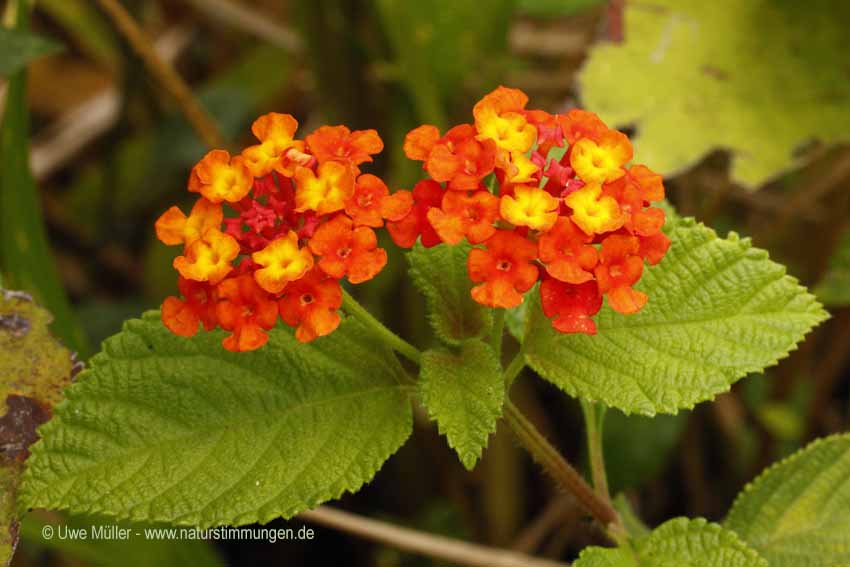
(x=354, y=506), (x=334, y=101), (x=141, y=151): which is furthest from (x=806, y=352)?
(x=141, y=151)

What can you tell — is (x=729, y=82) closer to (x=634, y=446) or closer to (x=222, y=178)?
(x=634, y=446)

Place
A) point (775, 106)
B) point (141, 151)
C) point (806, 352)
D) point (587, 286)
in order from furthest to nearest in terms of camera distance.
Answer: point (141, 151)
point (806, 352)
point (775, 106)
point (587, 286)

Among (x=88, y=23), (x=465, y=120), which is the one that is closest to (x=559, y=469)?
(x=465, y=120)

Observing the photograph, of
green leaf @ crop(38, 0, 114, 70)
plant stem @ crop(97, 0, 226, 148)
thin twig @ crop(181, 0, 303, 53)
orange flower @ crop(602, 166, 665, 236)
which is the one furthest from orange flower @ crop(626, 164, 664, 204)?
green leaf @ crop(38, 0, 114, 70)

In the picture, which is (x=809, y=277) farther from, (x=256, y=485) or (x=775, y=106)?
(x=256, y=485)

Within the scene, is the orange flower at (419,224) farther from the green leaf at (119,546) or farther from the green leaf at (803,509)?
the green leaf at (119,546)

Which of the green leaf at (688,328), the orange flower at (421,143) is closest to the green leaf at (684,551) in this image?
the green leaf at (688,328)
